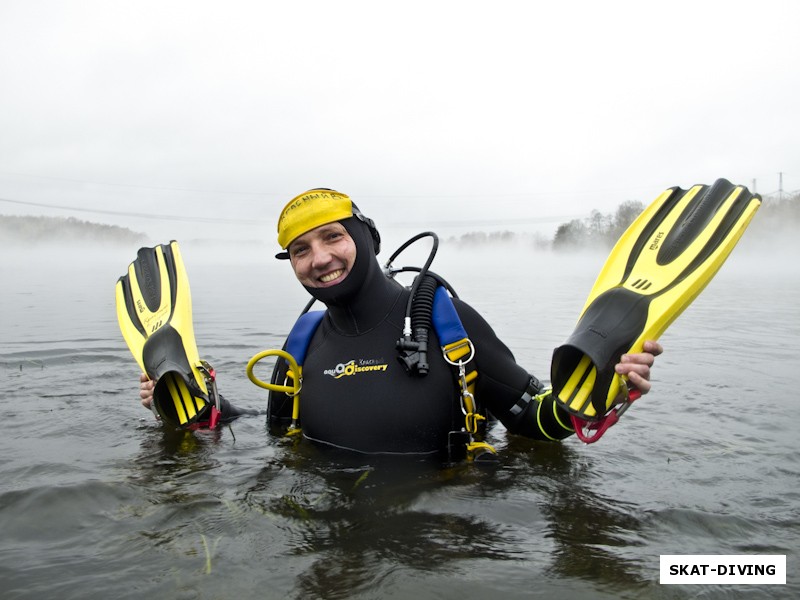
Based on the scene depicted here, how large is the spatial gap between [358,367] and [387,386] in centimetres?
20

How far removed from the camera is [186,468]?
326 cm

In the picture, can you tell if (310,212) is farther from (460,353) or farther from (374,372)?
(460,353)

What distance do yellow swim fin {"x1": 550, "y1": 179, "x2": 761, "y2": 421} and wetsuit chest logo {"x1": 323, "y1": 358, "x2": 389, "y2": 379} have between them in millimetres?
870

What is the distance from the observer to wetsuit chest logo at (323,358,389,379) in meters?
3.18

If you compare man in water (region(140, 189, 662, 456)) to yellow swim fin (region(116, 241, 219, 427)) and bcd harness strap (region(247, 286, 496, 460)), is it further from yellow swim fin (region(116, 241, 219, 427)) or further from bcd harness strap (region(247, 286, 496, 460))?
yellow swim fin (region(116, 241, 219, 427))

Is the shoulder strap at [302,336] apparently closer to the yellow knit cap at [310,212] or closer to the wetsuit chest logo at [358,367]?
the wetsuit chest logo at [358,367]

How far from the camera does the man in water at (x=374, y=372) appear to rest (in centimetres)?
310

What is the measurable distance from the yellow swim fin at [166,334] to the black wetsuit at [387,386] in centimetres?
64

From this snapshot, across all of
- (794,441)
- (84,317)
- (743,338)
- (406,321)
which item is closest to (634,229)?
(406,321)

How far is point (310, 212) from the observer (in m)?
3.13
